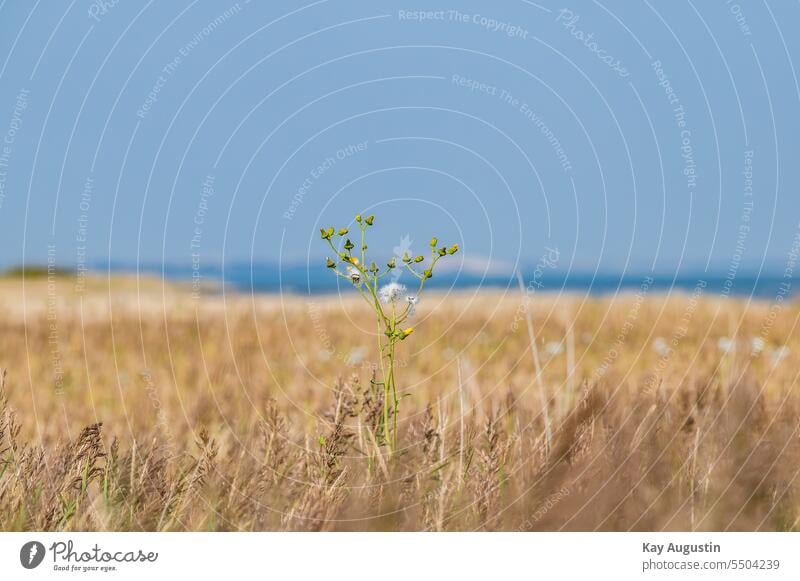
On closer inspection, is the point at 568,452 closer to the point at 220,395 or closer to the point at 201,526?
the point at 201,526

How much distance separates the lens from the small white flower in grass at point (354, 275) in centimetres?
285

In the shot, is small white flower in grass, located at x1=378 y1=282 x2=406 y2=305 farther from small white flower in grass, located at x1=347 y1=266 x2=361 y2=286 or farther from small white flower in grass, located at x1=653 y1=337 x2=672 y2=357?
small white flower in grass, located at x1=653 y1=337 x2=672 y2=357

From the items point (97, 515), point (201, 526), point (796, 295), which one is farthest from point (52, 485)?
point (796, 295)

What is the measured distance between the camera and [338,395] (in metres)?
3.03

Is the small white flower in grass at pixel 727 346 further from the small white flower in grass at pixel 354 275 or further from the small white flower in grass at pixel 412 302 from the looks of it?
the small white flower in grass at pixel 354 275

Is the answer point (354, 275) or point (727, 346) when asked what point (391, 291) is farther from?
point (727, 346)
